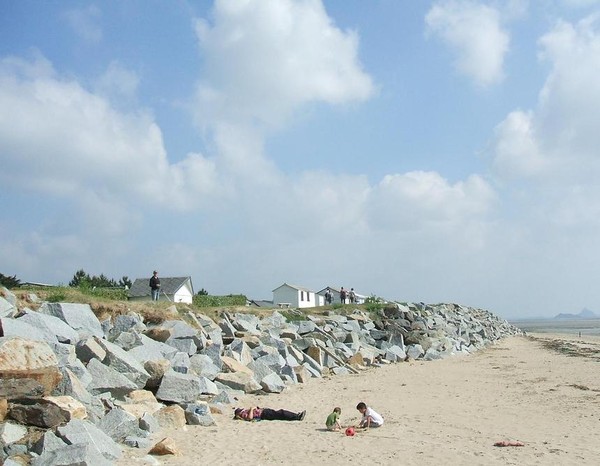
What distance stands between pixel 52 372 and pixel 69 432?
1394mm

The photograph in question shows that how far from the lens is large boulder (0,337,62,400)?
7.86m

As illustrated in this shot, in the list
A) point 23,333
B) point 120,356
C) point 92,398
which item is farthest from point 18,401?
point 120,356

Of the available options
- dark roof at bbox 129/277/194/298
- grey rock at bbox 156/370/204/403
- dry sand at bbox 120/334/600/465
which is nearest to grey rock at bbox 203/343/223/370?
dry sand at bbox 120/334/600/465

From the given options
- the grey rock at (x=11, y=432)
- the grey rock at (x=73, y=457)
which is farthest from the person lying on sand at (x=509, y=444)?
the grey rock at (x=11, y=432)

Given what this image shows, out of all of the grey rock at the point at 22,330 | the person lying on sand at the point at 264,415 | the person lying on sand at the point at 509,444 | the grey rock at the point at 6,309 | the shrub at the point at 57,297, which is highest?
the shrub at the point at 57,297

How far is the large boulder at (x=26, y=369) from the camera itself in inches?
310

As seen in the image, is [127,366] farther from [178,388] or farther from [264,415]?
[264,415]

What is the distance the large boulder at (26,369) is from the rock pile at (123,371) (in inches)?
0.5

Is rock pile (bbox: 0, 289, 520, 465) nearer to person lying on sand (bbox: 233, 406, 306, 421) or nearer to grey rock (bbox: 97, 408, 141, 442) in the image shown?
grey rock (bbox: 97, 408, 141, 442)

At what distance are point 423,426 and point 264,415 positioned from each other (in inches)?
117

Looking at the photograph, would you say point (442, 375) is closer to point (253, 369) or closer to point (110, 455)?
point (253, 369)

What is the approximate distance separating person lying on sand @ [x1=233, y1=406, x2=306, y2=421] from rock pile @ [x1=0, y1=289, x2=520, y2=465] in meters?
0.65

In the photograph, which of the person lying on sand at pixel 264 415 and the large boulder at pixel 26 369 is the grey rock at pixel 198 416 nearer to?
the person lying on sand at pixel 264 415

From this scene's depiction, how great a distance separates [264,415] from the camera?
421 inches
